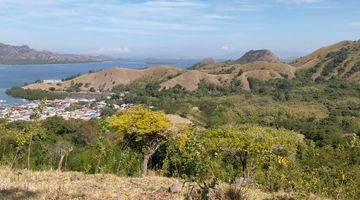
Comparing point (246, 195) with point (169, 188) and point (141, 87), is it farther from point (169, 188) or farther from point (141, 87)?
point (141, 87)

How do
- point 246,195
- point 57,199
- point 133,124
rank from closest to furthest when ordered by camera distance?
1. point 57,199
2. point 246,195
3. point 133,124

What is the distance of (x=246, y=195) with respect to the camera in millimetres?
7121

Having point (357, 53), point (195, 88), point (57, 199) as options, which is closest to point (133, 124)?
point (57, 199)

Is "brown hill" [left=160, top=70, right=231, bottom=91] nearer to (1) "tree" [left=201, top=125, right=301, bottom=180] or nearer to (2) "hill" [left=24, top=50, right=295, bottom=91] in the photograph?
(2) "hill" [left=24, top=50, right=295, bottom=91]

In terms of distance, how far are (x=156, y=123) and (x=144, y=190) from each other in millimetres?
8679

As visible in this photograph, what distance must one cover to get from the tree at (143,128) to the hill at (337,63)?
141 m

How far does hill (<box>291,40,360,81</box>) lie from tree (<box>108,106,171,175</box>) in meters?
141

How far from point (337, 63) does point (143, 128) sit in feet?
526

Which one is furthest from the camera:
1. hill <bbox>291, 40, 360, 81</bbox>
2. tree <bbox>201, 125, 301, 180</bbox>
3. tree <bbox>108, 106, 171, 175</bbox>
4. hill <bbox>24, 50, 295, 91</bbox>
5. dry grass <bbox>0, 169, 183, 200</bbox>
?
hill <bbox>24, 50, 295, 91</bbox>

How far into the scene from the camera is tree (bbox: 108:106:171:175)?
1612 cm

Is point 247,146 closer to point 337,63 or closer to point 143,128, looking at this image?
point 143,128

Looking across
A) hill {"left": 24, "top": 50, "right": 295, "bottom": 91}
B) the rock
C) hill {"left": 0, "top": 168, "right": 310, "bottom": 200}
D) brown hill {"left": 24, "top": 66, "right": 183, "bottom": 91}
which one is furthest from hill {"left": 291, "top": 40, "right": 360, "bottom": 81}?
the rock

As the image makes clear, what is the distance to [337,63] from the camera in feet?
544

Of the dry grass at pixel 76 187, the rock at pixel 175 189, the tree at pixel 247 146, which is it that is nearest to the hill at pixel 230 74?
the tree at pixel 247 146
